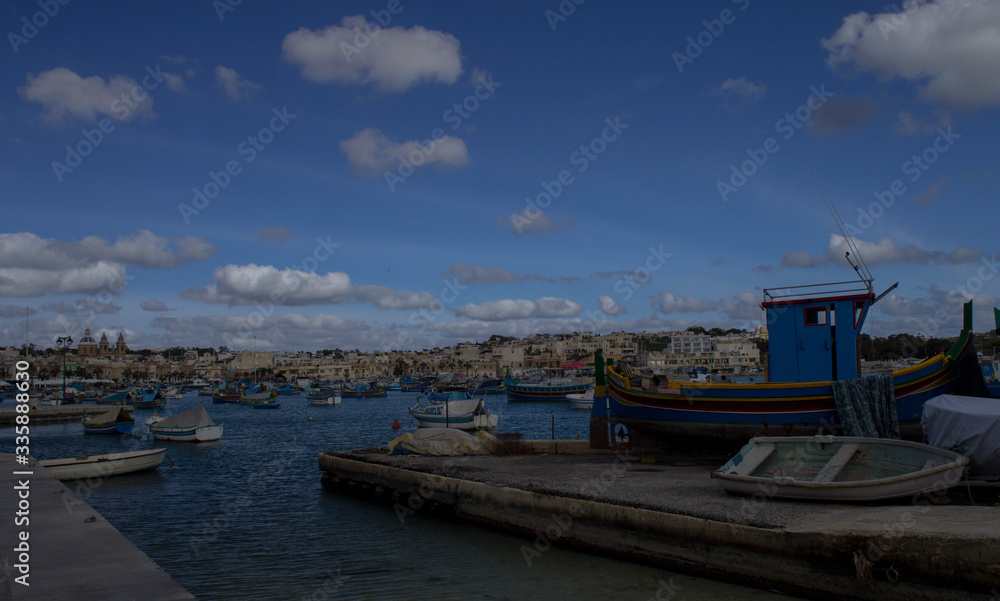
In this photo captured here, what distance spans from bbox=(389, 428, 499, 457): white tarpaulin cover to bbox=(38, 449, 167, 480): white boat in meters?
10.2

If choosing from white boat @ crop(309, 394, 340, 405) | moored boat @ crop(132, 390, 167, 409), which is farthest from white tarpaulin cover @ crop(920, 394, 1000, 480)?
moored boat @ crop(132, 390, 167, 409)

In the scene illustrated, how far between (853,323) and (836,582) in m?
10.3

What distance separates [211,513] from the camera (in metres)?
19.0

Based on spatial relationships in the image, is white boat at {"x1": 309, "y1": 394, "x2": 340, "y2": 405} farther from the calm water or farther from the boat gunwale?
the boat gunwale

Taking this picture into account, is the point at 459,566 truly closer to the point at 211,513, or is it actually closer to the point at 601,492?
the point at 601,492

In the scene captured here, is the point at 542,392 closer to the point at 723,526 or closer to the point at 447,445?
the point at 447,445

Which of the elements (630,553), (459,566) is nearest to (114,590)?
(459,566)

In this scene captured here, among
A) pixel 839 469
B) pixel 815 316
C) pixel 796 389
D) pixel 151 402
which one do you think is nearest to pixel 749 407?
pixel 796 389

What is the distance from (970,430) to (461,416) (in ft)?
118

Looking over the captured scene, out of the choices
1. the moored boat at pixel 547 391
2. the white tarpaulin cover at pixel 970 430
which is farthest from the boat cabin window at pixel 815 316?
the moored boat at pixel 547 391

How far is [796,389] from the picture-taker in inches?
658

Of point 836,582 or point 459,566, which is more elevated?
point 836,582

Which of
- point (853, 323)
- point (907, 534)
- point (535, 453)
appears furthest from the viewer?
point (535, 453)

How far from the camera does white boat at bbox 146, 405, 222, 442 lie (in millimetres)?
37875
